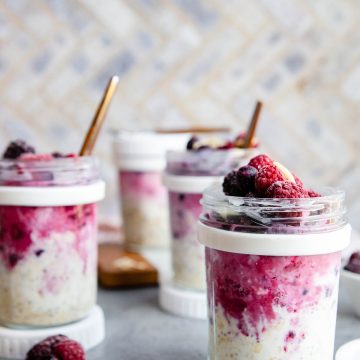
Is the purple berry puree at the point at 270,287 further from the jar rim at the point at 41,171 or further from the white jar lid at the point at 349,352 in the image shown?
the jar rim at the point at 41,171

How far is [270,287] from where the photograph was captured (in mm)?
853

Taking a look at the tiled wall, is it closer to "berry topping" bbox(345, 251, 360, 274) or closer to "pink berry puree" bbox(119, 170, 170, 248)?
"pink berry puree" bbox(119, 170, 170, 248)

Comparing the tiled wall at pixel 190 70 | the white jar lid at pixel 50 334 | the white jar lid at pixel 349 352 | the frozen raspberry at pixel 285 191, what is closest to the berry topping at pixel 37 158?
the white jar lid at pixel 50 334

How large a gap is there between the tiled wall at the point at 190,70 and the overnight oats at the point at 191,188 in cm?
112

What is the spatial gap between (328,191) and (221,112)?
1.57 meters

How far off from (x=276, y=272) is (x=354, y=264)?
1.26 ft

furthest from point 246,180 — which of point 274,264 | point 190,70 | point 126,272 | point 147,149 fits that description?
point 190,70

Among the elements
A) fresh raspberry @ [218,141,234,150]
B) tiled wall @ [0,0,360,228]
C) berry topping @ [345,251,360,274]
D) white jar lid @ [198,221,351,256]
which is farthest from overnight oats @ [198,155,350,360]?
tiled wall @ [0,0,360,228]

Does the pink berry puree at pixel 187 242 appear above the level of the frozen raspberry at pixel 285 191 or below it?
below

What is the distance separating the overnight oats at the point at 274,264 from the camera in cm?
85

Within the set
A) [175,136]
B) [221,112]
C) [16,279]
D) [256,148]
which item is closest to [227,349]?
[16,279]

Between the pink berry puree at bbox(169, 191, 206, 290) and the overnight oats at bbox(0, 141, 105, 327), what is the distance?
25cm

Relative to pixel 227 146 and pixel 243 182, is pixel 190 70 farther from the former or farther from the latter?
pixel 243 182

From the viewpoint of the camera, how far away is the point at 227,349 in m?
0.90
